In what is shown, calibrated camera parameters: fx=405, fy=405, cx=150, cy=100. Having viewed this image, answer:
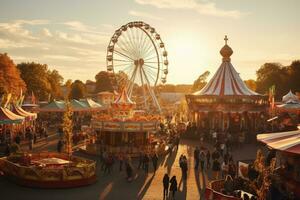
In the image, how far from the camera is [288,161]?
52.1ft

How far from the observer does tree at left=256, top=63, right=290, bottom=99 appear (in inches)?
2931

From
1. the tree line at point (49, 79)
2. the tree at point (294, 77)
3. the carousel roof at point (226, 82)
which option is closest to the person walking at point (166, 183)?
the carousel roof at point (226, 82)

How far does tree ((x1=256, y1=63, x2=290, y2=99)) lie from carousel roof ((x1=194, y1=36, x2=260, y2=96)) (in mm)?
36068

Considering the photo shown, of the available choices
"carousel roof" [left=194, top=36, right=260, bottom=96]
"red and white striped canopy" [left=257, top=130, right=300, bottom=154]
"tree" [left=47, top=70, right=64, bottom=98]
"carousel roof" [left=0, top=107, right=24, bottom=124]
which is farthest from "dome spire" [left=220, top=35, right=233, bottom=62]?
"tree" [left=47, top=70, right=64, bottom=98]

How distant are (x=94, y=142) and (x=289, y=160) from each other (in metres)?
16.2

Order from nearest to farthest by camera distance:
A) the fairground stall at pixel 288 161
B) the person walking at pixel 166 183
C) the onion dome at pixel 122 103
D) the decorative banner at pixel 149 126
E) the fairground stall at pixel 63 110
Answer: the fairground stall at pixel 288 161
the person walking at pixel 166 183
the decorative banner at pixel 149 126
the onion dome at pixel 122 103
the fairground stall at pixel 63 110

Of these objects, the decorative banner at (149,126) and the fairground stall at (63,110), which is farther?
the fairground stall at (63,110)

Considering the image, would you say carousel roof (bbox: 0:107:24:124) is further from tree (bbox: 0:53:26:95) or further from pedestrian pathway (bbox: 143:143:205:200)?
tree (bbox: 0:53:26:95)

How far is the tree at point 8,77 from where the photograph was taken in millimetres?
57156

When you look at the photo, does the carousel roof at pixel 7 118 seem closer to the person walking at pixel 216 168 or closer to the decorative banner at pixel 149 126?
the decorative banner at pixel 149 126

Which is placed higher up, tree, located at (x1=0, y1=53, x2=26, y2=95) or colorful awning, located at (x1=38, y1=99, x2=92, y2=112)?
tree, located at (x1=0, y1=53, x2=26, y2=95)

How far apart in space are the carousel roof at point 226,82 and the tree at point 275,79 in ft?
118

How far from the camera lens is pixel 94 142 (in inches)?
1141

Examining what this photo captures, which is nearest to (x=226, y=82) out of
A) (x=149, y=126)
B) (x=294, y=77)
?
(x=149, y=126)
